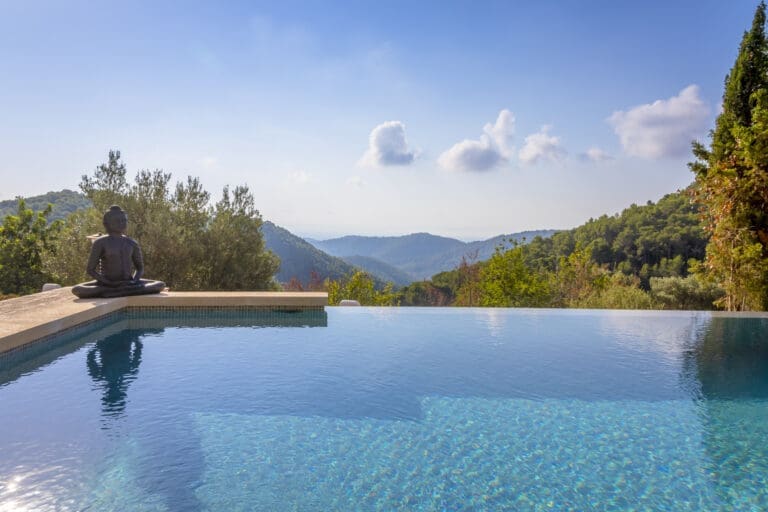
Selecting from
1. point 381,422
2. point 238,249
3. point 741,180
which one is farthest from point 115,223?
point 741,180

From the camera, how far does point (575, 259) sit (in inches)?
616

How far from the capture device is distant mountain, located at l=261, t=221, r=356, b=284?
61594mm

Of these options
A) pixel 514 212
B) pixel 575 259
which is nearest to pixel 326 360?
pixel 575 259

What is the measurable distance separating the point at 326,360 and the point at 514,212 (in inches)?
818

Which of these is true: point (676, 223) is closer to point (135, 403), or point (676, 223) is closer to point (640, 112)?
point (640, 112)

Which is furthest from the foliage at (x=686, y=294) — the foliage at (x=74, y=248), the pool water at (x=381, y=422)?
the foliage at (x=74, y=248)

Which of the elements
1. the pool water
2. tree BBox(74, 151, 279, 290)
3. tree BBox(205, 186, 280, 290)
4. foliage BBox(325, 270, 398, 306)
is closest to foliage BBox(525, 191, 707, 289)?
foliage BBox(325, 270, 398, 306)

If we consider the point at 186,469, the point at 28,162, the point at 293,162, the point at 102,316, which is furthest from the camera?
the point at 293,162

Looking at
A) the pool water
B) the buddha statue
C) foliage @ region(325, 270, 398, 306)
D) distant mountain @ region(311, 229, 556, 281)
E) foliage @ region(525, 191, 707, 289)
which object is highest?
distant mountain @ region(311, 229, 556, 281)

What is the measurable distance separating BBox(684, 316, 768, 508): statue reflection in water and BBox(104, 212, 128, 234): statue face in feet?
26.2

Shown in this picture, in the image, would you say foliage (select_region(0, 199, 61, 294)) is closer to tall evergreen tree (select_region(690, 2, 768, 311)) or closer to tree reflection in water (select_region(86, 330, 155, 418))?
tree reflection in water (select_region(86, 330, 155, 418))

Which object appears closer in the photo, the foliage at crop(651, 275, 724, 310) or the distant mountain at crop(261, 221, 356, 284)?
the foliage at crop(651, 275, 724, 310)

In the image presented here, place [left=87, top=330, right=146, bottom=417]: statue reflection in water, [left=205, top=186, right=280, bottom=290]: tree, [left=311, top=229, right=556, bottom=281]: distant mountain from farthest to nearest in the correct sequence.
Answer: [left=311, top=229, right=556, bottom=281]: distant mountain < [left=205, top=186, right=280, bottom=290]: tree < [left=87, top=330, right=146, bottom=417]: statue reflection in water

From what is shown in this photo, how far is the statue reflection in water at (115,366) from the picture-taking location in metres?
4.25
